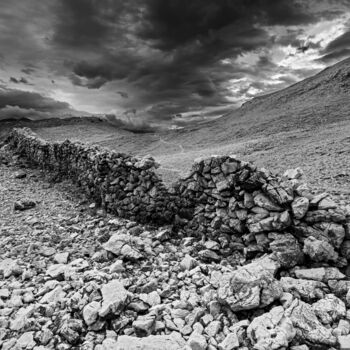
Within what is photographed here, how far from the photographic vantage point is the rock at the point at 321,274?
21.4ft

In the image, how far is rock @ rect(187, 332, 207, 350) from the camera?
5133 mm

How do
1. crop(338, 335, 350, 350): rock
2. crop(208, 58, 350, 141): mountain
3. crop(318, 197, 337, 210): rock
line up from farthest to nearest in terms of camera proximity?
crop(208, 58, 350, 141): mountain < crop(318, 197, 337, 210): rock < crop(338, 335, 350, 350): rock

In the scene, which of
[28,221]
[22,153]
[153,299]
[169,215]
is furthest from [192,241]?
[22,153]

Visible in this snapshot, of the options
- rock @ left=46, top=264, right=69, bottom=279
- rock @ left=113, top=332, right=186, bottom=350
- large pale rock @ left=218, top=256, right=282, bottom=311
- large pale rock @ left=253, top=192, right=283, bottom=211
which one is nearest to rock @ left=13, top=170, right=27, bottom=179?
rock @ left=46, top=264, right=69, bottom=279

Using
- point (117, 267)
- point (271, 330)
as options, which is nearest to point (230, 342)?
point (271, 330)

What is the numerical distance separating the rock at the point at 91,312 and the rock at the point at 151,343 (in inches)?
25.1

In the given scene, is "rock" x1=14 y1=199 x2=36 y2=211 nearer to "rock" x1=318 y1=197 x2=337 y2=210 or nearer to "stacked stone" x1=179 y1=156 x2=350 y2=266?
"stacked stone" x1=179 y1=156 x2=350 y2=266

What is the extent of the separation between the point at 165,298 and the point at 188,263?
1312mm

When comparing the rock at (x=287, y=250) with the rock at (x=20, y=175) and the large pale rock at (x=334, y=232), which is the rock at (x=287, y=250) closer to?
the large pale rock at (x=334, y=232)

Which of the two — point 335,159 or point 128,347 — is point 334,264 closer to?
point 128,347

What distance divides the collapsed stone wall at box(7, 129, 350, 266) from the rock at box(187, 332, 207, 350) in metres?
3.04

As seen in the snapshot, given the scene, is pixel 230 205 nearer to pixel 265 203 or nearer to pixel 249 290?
pixel 265 203

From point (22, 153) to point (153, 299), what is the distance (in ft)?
76.1

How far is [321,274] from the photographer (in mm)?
6598
